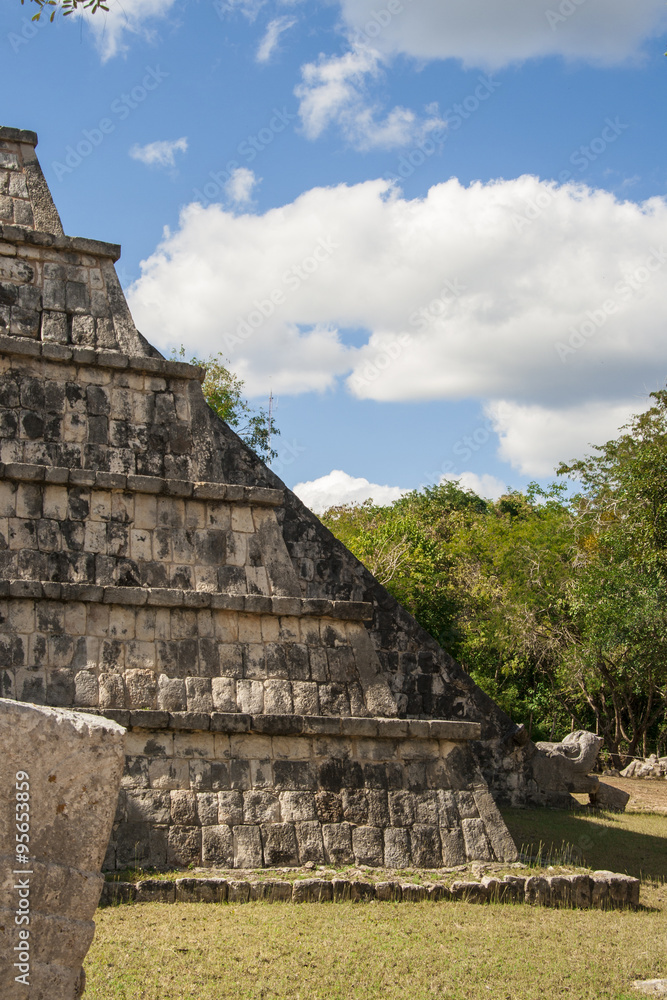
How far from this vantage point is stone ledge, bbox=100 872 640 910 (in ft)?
21.1

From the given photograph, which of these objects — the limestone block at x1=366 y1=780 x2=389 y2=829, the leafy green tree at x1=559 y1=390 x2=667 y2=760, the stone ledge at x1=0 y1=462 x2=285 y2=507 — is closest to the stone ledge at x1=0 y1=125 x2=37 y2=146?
the stone ledge at x1=0 y1=462 x2=285 y2=507

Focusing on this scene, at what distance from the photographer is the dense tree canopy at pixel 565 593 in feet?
63.1

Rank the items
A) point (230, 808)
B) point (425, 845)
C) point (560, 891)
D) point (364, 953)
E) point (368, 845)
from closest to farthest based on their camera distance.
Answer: point (364, 953) → point (230, 808) → point (560, 891) → point (368, 845) → point (425, 845)

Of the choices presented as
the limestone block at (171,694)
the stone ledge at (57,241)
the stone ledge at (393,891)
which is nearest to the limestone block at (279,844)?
the stone ledge at (393,891)

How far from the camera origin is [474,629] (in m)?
27.6

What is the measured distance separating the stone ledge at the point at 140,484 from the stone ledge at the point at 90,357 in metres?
1.05

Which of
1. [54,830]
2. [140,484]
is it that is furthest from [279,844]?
[54,830]

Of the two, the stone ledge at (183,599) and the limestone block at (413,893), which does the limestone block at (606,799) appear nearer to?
the stone ledge at (183,599)

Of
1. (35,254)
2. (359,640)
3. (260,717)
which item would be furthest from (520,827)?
(35,254)

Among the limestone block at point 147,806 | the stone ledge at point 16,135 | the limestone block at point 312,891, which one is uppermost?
the stone ledge at point 16,135

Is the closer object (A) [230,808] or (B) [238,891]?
(B) [238,891]

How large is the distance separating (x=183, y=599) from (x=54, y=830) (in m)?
4.57

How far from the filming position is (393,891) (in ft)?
22.8

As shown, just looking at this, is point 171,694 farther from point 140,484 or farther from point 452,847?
point 452,847
